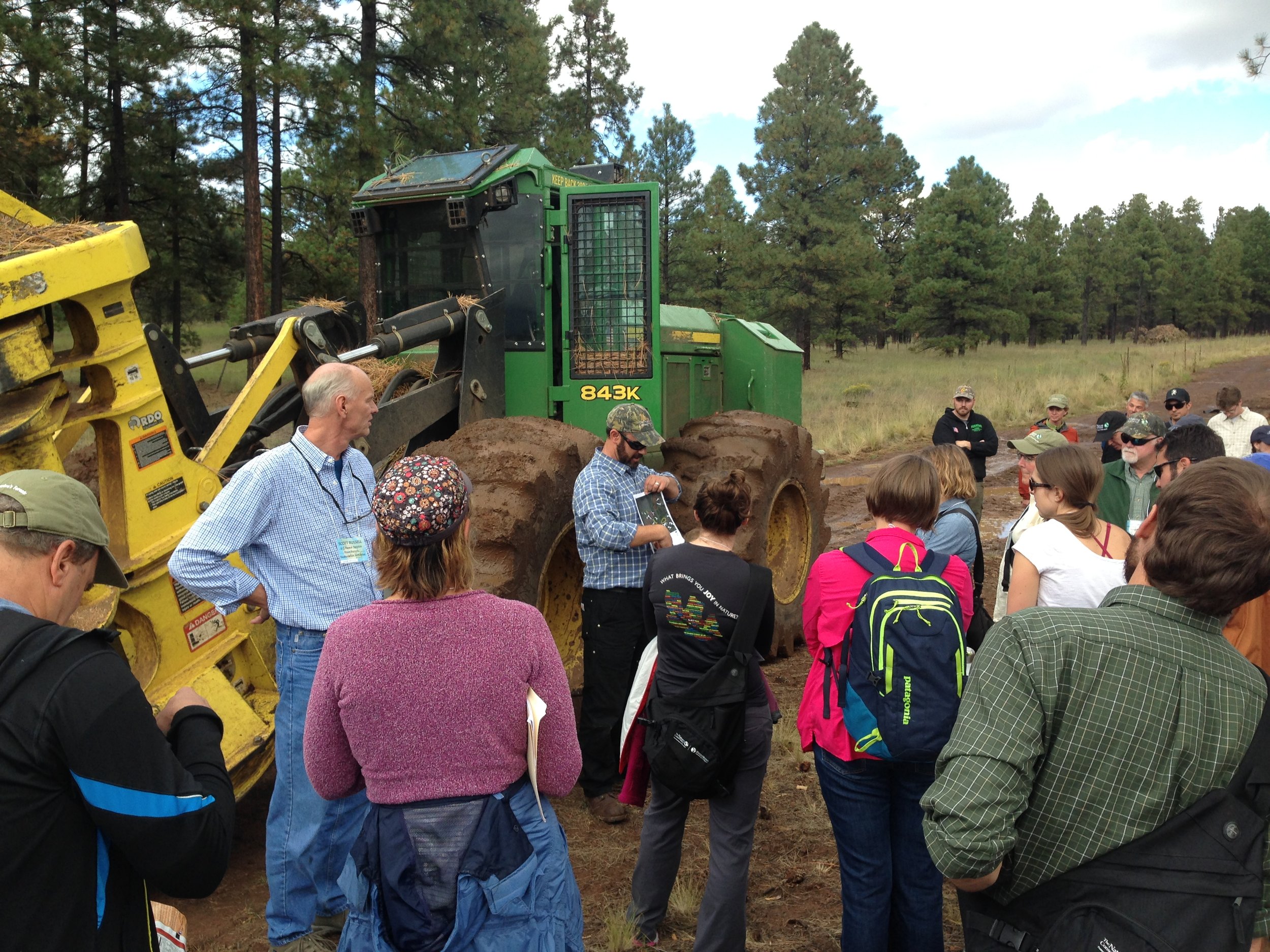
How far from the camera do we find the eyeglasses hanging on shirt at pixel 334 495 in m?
3.43

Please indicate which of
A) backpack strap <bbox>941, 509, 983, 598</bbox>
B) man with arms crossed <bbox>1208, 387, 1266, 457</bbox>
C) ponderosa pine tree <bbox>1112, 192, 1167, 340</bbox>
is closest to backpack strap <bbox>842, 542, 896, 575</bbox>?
backpack strap <bbox>941, 509, 983, 598</bbox>

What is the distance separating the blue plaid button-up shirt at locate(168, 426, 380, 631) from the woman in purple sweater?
123 cm

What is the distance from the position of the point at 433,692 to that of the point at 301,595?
4.85 ft

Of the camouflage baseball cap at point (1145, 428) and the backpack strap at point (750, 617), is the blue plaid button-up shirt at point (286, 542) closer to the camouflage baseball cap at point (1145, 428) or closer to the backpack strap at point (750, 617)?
the backpack strap at point (750, 617)

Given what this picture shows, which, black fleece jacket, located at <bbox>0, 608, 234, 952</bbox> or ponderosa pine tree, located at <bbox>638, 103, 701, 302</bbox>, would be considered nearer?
black fleece jacket, located at <bbox>0, 608, 234, 952</bbox>

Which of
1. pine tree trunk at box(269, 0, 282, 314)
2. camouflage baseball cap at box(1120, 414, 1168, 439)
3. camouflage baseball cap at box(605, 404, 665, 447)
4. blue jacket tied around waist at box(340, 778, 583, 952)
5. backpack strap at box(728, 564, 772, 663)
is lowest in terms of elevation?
blue jacket tied around waist at box(340, 778, 583, 952)

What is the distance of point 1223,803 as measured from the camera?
1.87 metres

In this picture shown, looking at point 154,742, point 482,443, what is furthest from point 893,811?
point 482,443

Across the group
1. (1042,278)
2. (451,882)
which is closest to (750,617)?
(451,882)

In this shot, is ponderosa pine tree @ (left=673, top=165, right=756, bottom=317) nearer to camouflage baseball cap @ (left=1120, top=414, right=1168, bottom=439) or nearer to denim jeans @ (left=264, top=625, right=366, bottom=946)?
camouflage baseball cap @ (left=1120, top=414, right=1168, bottom=439)

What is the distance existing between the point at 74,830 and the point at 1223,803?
215 centimetres

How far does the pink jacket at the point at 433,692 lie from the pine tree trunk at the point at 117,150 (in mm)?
17559

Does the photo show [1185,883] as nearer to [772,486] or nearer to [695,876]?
[695,876]

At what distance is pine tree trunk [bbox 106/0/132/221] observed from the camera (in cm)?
1639
